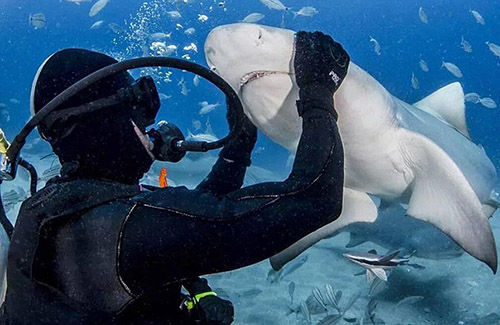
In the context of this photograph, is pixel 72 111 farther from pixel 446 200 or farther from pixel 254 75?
pixel 446 200

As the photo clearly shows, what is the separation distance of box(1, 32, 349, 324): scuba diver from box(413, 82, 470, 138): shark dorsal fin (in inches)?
145

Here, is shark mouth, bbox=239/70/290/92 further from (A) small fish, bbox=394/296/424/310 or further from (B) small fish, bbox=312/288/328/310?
(A) small fish, bbox=394/296/424/310

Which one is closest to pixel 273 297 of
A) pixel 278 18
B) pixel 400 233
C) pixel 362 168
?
pixel 400 233

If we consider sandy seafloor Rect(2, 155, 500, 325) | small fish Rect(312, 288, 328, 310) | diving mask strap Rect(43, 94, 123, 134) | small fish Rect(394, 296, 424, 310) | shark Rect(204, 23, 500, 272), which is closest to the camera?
diving mask strap Rect(43, 94, 123, 134)

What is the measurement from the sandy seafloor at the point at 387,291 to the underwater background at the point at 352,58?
0.06 ft

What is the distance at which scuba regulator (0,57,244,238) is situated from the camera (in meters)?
1.77

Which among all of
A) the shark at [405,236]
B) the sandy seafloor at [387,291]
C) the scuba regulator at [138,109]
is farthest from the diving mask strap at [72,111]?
the shark at [405,236]

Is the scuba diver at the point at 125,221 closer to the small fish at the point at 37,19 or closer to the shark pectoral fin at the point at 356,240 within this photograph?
the shark pectoral fin at the point at 356,240

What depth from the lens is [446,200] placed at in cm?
340

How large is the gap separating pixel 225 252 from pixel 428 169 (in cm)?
241

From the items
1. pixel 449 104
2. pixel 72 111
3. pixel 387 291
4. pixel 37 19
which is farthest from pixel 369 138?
pixel 37 19

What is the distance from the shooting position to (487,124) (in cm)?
4225

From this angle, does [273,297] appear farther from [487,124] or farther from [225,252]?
[487,124]

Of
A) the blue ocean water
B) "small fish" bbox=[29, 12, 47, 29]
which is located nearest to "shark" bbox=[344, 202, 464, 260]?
"small fish" bbox=[29, 12, 47, 29]
